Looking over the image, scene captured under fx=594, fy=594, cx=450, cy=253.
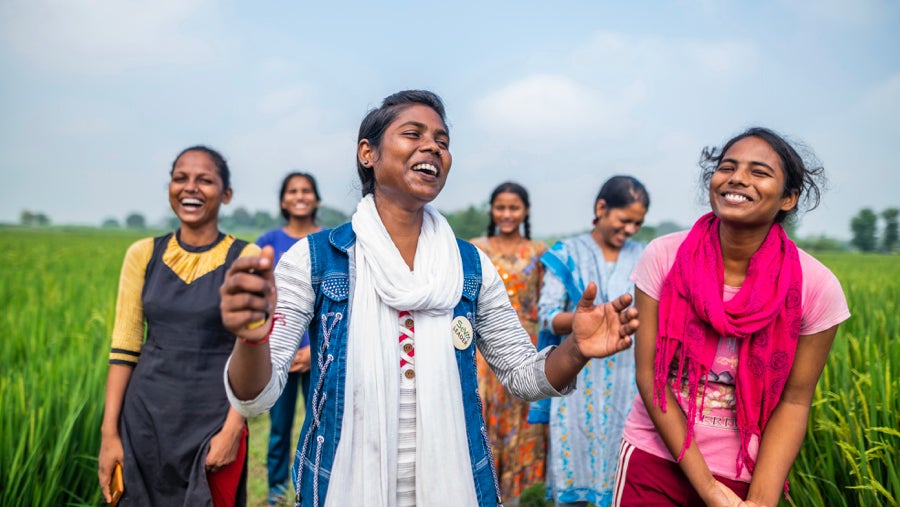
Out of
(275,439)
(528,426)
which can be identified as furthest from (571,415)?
(275,439)

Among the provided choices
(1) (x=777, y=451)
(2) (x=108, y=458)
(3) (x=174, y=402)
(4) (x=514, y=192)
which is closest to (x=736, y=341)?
(1) (x=777, y=451)

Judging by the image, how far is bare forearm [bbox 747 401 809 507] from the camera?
1814 millimetres

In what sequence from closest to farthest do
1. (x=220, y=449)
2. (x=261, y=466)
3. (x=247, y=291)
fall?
1. (x=247, y=291)
2. (x=220, y=449)
3. (x=261, y=466)

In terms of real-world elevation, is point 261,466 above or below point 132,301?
below

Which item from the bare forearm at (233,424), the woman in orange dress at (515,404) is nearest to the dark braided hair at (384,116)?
the bare forearm at (233,424)

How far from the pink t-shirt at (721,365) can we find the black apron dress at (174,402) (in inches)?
62.4

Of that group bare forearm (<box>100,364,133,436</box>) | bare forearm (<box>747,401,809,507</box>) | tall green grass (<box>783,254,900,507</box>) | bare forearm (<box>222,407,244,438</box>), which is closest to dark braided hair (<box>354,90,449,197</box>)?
bare forearm (<box>222,407,244,438</box>)

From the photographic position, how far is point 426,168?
1.67 meters

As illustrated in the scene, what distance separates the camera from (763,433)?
1.90 m

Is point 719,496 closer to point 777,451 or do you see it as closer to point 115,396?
point 777,451

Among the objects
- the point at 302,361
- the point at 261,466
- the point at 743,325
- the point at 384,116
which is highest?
the point at 384,116

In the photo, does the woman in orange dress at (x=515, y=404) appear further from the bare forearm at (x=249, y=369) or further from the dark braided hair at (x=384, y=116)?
the bare forearm at (x=249, y=369)

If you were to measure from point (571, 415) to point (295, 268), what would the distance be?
2.46 meters

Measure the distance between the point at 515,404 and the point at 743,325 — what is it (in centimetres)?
245
